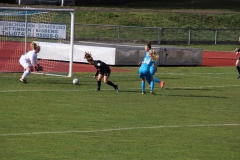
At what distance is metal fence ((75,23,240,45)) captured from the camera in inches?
1909

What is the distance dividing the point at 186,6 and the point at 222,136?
52685 mm

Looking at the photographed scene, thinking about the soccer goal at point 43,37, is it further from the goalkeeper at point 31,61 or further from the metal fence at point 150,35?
the metal fence at point 150,35

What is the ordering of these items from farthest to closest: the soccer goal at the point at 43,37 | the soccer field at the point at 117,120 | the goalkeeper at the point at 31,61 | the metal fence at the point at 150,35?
the metal fence at the point at 150,35
the soccer goal at the point at 43,37
the goalkeeper at the point at 31,61
the soccer field at the point at 117,120

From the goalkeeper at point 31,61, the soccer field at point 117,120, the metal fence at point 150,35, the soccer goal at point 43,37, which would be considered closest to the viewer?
the soccer field at point 117,120

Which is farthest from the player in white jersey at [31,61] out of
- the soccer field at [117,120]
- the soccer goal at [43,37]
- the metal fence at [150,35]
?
the metal fence at [150,35]

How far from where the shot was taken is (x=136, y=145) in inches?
573

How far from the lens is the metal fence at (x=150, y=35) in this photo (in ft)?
159

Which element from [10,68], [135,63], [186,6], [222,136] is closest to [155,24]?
[186,6]

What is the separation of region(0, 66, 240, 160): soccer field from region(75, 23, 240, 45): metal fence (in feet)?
68.9

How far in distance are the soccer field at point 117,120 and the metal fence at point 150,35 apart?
21.0 metres

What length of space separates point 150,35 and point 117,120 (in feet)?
107

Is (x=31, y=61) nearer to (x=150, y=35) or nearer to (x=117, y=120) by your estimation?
(x=117, y=120)

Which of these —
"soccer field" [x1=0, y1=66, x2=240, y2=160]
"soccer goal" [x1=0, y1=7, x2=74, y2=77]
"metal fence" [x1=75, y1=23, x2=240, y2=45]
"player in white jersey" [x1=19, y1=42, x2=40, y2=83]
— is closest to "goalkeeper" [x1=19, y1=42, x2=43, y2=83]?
"player in white jersey" [x1=19, y1=42, x2=40, y2=83]

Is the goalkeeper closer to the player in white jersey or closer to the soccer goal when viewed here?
the player in white jersey
